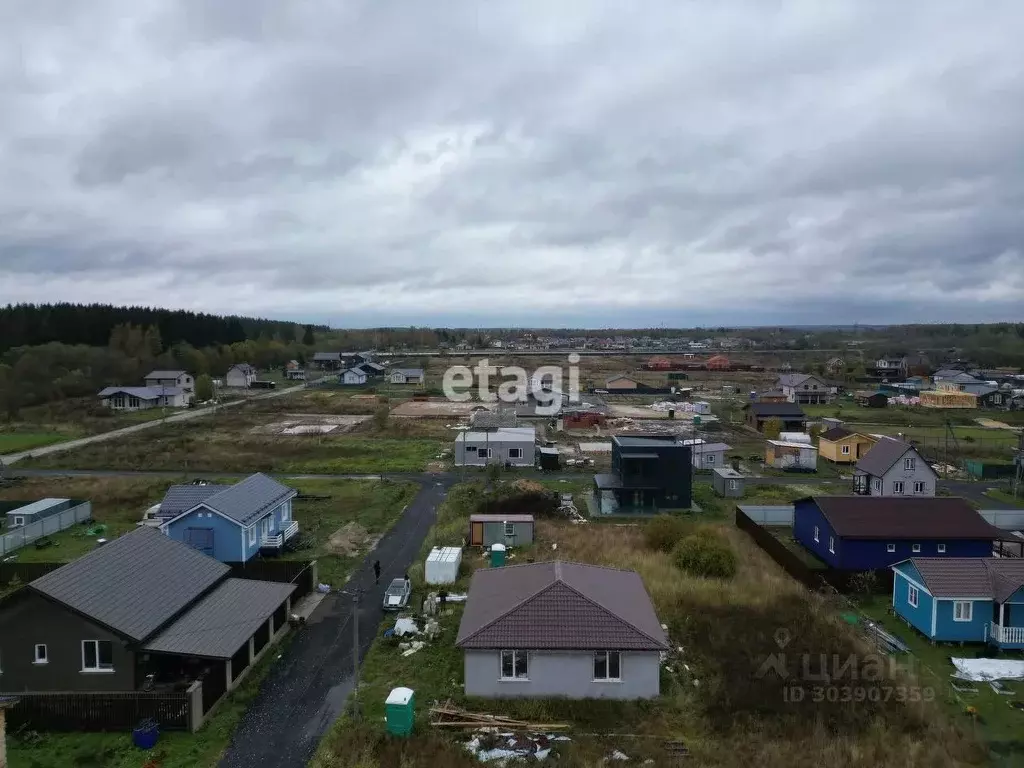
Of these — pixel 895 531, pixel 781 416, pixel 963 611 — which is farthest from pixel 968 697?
pixel 781 416

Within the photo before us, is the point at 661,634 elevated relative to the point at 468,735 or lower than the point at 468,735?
elevated

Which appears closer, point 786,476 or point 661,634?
point 661,634

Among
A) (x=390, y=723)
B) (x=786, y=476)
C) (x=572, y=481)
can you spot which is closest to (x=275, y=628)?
(x=390, y=723)

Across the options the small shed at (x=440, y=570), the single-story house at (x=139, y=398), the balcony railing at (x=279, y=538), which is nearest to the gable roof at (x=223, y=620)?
the small shed at (x=440, y=570)

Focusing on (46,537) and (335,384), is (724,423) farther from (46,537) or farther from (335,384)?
(335,384)

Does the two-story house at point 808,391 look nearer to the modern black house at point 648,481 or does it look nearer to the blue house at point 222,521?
the modern black house at point 648,481

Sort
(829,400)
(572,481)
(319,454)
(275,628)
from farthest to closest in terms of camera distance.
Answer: (829,400) < (319,454) < (572,481) < (275,628)
